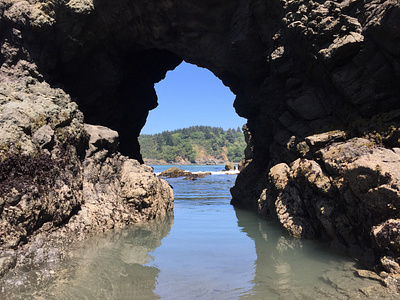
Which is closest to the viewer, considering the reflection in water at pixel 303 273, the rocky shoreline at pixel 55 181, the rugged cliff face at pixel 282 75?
the reflection in water at pixel 303 273

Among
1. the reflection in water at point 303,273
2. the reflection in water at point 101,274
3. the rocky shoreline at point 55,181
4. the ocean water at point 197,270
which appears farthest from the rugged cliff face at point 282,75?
the reflection in water at point 101,274

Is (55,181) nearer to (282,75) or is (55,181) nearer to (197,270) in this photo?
(197,270)

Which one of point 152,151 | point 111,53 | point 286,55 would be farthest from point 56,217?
point 152,151

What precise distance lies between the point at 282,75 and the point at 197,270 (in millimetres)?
11418

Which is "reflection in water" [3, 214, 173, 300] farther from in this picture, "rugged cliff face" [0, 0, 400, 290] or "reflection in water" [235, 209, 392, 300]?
"rugged cliff face" [0, 0, 400, 290]

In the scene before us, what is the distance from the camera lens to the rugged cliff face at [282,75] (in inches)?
371

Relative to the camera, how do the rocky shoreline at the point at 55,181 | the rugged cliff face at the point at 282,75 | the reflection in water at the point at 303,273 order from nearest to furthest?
1. the reflection in water at the point at 303,273
2. the rocky shoreline at the point at 55,181
3. the rugged cliff face at the point at 282,75

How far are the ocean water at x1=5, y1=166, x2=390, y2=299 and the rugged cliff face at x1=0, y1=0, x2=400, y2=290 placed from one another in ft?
4.24

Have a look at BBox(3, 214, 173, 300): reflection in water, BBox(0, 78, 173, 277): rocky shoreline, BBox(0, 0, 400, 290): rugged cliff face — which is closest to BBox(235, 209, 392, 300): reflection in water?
BBox(0, 0, 400, 290): rugged cliff face

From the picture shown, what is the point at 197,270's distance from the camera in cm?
794

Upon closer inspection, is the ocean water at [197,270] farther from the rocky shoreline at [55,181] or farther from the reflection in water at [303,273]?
the rocky shoreline at [55,181]

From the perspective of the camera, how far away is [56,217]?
10766mm

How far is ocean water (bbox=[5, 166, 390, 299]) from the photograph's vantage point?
256 inches

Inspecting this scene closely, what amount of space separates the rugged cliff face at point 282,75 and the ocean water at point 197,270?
1.29 m
